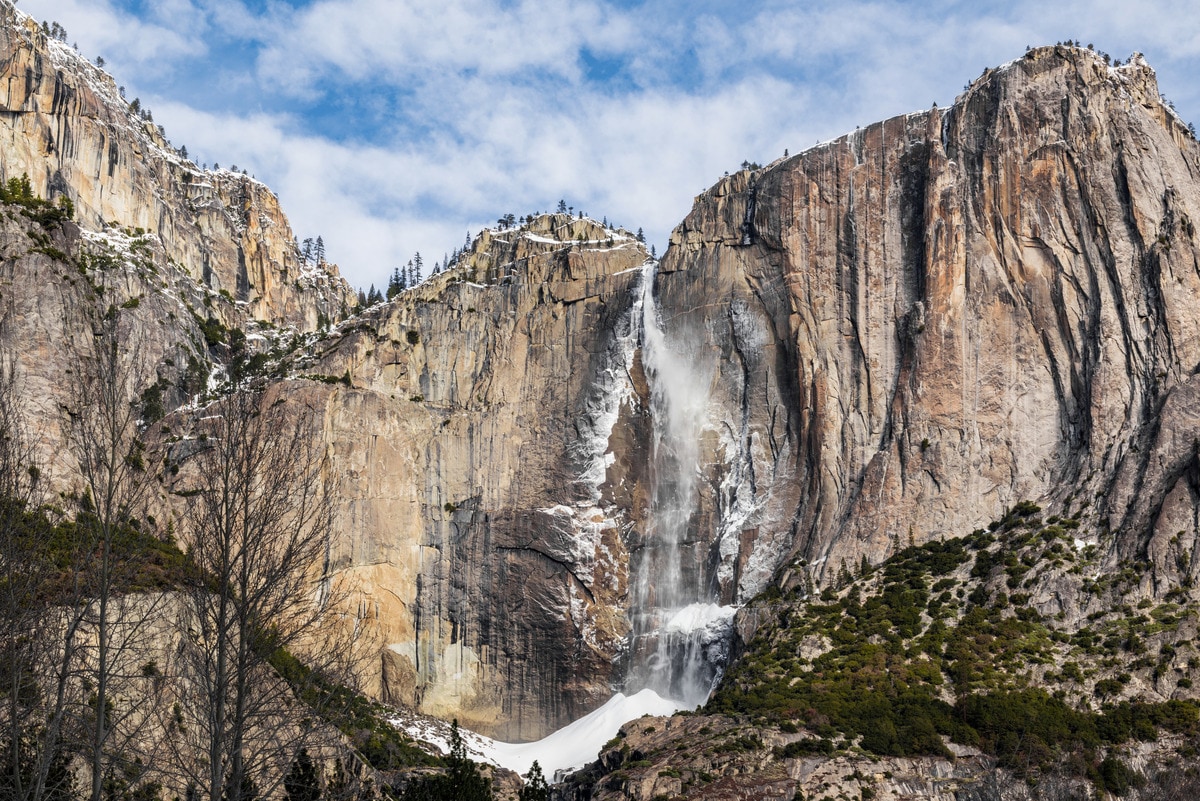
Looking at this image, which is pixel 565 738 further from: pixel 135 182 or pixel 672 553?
pixel 135 182

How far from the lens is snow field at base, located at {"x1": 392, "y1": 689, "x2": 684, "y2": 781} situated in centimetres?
9388

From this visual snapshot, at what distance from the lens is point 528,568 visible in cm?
10331

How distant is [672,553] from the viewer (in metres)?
105

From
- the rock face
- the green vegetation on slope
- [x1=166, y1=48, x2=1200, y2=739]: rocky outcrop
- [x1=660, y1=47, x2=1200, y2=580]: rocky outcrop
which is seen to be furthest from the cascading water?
the green vegetation on slope

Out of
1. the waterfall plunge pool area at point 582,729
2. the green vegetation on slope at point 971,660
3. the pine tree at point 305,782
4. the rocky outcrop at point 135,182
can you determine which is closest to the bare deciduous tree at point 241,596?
the pine tree at point 305,782

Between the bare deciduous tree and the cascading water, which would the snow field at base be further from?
the bare deciduous tree

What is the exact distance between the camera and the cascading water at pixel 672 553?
9844 cm

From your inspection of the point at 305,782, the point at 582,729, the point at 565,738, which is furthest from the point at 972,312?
the point at 305,782

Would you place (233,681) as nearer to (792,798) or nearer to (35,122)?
(792,798)

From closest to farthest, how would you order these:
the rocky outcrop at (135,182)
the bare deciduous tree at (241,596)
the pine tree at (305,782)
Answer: the bare deciduous tree at (241,596), the pine tree at (305,782), the rocky outcrop at (135,182)

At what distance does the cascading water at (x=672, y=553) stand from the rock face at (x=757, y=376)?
0.44 meters

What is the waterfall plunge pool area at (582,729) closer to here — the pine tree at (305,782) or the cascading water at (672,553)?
the cascading water at (672,553)

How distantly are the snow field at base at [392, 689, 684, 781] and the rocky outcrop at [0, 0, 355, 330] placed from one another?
65.1 meters

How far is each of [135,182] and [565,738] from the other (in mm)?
80763
